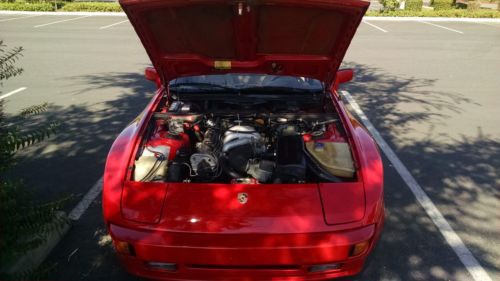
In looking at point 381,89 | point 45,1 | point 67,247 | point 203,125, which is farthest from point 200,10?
point 45,1

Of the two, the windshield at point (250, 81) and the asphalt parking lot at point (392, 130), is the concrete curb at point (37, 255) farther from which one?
the windshield at point (250, 81)

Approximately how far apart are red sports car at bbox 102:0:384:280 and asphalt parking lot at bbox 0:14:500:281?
803 mm

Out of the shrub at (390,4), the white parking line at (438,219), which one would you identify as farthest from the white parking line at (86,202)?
the shrub at (390,4)

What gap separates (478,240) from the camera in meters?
3.19

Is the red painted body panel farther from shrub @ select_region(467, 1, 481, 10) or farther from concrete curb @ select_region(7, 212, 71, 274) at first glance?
shrub @ select_region(467, 1, 481, 10)

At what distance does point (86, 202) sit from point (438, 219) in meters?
3.43

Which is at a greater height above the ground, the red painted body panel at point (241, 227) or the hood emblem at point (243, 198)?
the hood emblem at point (243, 198)

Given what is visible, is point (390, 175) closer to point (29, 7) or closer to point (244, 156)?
point (244, 156)

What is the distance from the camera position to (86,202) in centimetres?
365

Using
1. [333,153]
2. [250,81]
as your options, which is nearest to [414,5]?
[250,81]

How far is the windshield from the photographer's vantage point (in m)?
3.54

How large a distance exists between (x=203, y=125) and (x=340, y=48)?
137cm

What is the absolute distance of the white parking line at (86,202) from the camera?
11.3 feet

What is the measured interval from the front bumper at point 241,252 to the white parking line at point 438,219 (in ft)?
4.07
